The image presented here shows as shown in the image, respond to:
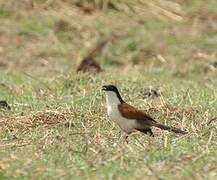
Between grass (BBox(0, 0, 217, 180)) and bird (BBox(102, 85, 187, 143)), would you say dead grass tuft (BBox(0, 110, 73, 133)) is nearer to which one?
grass (BBox(0, 0, 217, 180))

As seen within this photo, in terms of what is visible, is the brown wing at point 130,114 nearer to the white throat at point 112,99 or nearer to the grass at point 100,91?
the white throat at point 112,99

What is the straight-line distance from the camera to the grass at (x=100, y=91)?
21.2ft

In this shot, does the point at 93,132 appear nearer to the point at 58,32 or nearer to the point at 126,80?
the point at 126,80

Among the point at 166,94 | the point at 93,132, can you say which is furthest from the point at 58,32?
the point at 93,132

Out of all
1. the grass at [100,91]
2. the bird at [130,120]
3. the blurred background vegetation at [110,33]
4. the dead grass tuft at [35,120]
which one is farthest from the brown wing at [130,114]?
the blurred background vegetation at [110,33]

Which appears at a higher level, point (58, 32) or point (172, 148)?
point (172, 148)

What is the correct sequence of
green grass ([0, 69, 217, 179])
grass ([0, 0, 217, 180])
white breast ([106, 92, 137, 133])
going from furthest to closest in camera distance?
white breast ([106, 92, 137, 133]), grass ([0, 0, 217, 180]), green grass ([0, 69, 217, 179])

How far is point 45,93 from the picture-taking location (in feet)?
35.1

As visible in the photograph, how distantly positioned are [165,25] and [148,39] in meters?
1.00

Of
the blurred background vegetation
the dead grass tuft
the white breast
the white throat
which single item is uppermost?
the white throat

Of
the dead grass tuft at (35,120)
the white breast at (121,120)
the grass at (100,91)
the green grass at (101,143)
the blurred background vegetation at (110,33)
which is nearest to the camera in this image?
the green grass at (101,143)

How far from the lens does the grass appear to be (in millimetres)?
6473

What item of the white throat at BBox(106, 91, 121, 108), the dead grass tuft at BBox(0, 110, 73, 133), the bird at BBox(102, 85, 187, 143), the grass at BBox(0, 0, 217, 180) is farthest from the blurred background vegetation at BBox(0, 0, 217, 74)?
the bird at BBox(102, 85, 187, 143)

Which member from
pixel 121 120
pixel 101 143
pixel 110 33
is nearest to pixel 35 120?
pixel 121 120
